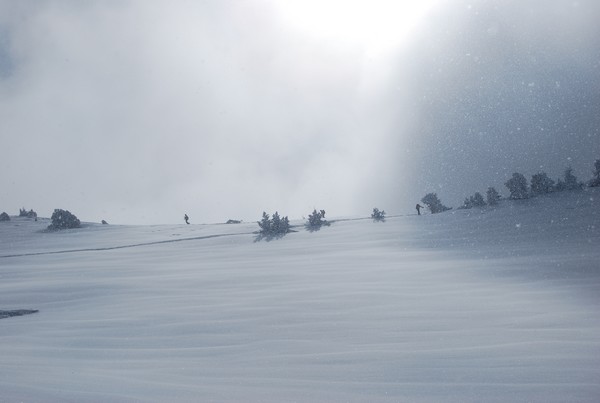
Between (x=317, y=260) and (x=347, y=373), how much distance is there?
20.0ft

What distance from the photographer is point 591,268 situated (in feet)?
22.3

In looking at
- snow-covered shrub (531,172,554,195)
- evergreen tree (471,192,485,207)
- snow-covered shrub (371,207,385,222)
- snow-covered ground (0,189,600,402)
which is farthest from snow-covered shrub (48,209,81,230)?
snow-covered shrub (531,172,554,195)

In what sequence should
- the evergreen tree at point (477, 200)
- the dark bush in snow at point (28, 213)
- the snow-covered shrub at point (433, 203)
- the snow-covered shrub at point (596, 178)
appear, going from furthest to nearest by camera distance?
the dark bush in snow at point (28, 213), the snow-covered shrub at point (433, 203), the evergreen tree at point (477, 200), the snow-covered shrub at point (596, 178)

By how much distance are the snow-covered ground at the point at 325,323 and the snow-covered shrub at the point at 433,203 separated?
16.0 ft

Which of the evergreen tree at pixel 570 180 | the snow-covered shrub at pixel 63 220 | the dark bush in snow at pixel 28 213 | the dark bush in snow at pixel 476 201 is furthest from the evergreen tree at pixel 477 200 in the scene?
the dark bush in snow at pixel 28 213

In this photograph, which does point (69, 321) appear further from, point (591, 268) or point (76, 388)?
point (591, 268)

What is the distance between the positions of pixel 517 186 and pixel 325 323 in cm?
1068

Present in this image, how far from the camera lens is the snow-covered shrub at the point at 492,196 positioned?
1395 centimetres

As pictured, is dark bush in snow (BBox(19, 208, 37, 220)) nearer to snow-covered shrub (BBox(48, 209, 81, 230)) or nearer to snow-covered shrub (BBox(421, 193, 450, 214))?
snow-covered shrub (BBox(48, 209, 81, 230))

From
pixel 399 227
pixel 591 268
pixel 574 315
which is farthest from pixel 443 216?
pixel 574 315

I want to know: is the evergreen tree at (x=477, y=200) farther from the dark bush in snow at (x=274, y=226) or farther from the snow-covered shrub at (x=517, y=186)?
the dark bush in snow at (x=274, y=226)

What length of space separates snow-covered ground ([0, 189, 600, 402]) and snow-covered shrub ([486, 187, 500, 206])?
282cm

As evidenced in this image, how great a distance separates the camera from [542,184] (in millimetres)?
13797

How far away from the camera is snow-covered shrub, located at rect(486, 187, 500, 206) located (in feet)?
45.8
